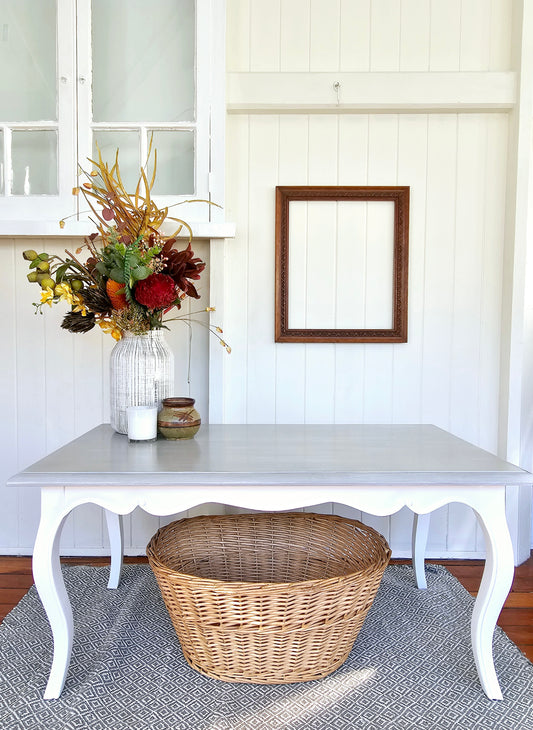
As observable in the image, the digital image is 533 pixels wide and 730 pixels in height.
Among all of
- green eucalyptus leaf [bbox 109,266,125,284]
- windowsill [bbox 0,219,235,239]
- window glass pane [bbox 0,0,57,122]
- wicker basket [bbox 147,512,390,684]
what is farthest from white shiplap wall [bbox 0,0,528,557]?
wicker basket [bbox 147,512,390,684]

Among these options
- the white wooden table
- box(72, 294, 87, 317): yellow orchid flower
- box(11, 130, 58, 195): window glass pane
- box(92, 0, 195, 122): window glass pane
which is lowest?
the white wooden table

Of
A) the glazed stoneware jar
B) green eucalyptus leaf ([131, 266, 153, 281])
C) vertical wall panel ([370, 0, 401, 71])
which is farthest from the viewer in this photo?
vertical wall panel ([370, 0, 401, 71])

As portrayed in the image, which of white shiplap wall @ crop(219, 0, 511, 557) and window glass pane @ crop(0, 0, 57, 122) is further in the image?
white shiplap wall @ crop(219, 0, 511, 557)

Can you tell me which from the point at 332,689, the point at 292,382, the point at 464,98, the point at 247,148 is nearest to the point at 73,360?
the point at 292,382

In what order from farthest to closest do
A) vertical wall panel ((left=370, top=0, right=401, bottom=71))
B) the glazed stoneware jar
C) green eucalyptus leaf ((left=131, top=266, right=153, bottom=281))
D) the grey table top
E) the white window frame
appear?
1. vertical wall panel ((left=370, top=0, right=401, bottom=71))
2. the white window frame
3. the glazed stoneware jar
4. green eucalyptus leaf ((left=131, top=266, right=153, bottom=281))
5. the grey table top

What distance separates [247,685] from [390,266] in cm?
162

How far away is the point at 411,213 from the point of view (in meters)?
2.42

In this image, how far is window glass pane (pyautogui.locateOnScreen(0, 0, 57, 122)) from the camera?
217 centimetres

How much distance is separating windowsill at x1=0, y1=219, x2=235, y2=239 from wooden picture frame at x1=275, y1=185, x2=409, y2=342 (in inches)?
12.0

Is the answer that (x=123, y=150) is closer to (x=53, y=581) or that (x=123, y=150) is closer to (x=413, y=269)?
(x=413, y=269)

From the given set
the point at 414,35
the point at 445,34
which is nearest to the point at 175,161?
the point at 414,35

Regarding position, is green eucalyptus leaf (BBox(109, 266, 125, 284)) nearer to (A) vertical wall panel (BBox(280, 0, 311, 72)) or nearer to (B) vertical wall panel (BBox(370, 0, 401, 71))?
(A) vertical wall panel (BBox(280, 0, 311, 72))

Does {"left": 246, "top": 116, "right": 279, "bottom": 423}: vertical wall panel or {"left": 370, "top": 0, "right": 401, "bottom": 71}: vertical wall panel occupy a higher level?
{"left": 370, "top": 0, "right": 401, "bottom": 71}: vertical wall panel

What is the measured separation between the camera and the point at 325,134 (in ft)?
7.86
